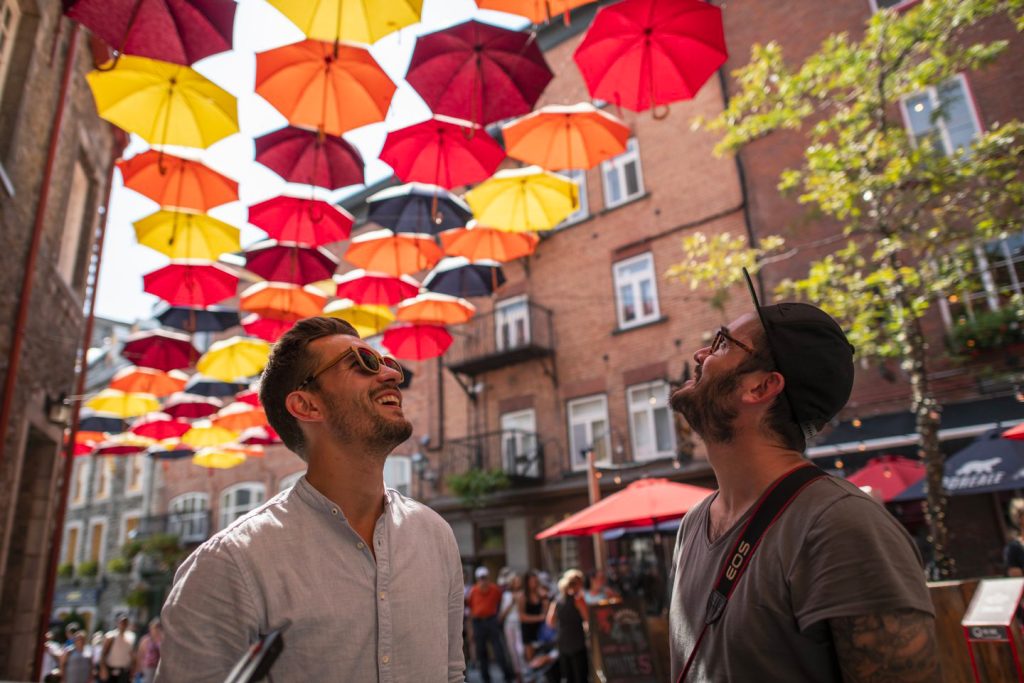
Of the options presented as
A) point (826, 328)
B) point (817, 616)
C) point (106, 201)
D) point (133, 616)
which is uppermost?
point (106, 201)

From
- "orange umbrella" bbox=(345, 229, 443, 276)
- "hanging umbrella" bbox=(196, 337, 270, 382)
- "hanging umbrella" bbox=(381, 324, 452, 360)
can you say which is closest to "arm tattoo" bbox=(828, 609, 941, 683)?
"orange umbrella" bbox=(345, 229, 443, 276)

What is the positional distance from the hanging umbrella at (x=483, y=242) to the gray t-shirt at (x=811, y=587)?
7724 mm

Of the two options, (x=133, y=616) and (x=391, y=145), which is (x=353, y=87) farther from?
(x=133, y=616)

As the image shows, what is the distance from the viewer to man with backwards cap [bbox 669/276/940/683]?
1.39 meters

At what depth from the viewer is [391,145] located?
6.98 meters

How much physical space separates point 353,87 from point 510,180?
243cm

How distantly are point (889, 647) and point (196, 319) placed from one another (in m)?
11.7

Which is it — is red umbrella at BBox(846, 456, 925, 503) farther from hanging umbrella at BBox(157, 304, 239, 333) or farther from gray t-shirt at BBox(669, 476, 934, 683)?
hanging umbrella at BBox(157, 304, 239, 333)

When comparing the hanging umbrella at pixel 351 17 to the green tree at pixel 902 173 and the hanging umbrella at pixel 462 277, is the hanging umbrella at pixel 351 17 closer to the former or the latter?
the hanging umbrella at pixel 462 277

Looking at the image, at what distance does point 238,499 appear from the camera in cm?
2350

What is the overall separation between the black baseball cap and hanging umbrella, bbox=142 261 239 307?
863 centimetres

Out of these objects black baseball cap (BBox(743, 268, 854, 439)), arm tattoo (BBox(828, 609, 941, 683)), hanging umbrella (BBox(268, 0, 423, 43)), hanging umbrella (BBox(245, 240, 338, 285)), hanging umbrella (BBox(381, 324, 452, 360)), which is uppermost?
hanging umbrella (BBox(268, 0, 423, 43))

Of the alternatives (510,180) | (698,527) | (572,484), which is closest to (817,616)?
(698,527)

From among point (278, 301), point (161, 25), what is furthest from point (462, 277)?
point (161, 25)
